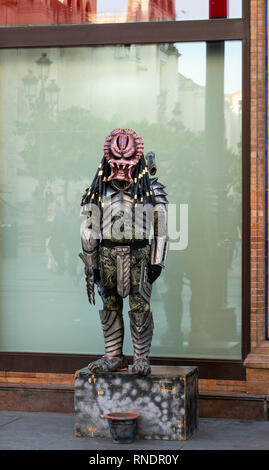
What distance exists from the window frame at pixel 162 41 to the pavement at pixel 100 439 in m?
0.56

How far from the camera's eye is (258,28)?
8281 mm

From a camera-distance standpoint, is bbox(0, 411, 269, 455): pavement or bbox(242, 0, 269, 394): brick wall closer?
bbox(0, 411, 269, 455): pavement

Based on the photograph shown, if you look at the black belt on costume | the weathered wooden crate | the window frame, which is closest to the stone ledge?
the window frame

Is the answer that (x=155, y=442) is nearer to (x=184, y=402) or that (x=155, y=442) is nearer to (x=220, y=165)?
(x=184, y=402)

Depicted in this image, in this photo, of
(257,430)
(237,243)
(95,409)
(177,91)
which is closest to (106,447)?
(95,409)

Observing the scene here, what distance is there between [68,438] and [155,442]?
79cm

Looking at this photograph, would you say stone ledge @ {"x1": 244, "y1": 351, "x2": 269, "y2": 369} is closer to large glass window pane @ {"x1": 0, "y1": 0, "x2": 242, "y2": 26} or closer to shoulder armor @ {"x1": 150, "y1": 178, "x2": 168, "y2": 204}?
shoulder armor @ {"x1": 150, "y1": 178, "x2": 168, "y2": 204}

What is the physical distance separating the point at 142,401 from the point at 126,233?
4.82 feet

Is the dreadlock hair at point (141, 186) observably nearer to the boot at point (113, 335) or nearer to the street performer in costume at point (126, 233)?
the street performer in costume at point (126, 233)

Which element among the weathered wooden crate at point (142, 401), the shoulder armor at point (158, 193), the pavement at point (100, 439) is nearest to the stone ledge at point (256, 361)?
the pavement at point (100, 439)

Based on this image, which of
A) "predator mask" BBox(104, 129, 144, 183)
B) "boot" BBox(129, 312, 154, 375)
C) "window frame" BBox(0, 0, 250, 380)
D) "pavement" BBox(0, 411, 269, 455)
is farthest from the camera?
"window frame" BBox(0, 0, 250, 380)

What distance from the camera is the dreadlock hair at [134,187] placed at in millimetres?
7383

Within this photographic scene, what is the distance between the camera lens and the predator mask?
7.34 meters

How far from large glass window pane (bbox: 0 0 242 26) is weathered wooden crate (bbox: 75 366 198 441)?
3636 millimetres
